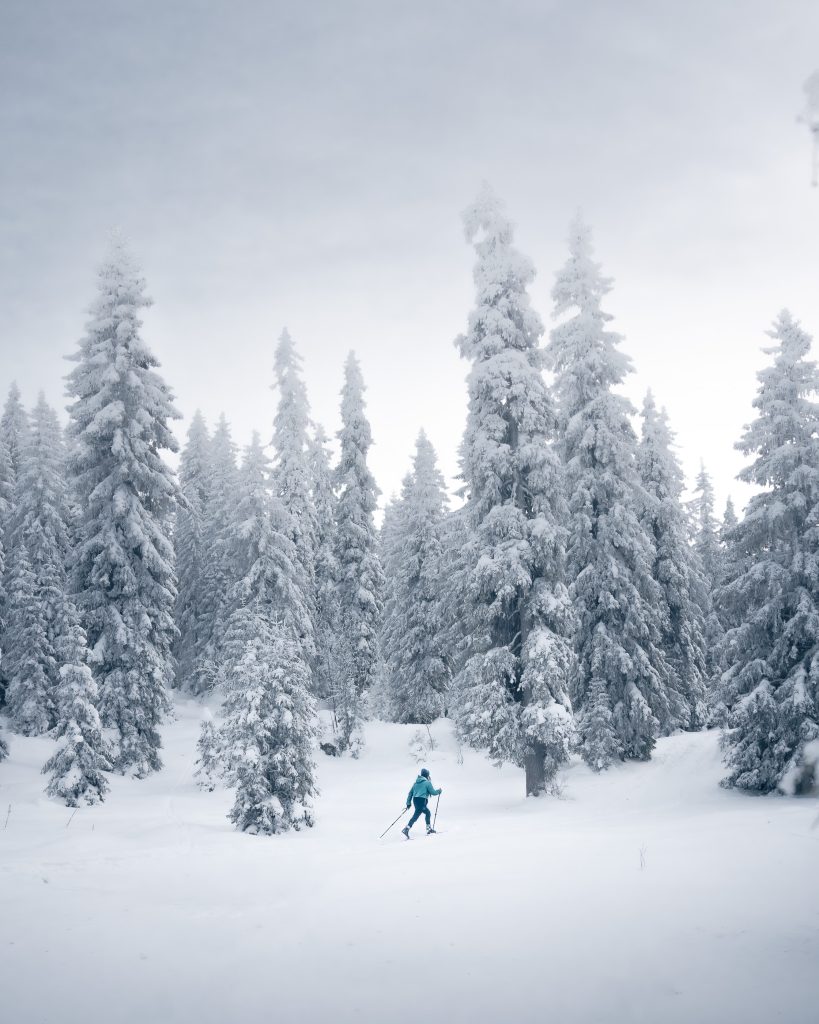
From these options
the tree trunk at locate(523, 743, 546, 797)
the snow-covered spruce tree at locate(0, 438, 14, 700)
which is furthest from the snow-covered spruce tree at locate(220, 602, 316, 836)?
the snow-covered spruce tree at locate(0, 438, 14, 700)

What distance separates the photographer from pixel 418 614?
3516 centimetres

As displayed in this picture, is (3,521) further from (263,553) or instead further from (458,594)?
(458,594)

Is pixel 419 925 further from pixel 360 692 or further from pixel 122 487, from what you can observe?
pixel 360 692

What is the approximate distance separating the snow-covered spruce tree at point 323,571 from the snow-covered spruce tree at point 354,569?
40cm

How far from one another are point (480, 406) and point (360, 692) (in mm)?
18217

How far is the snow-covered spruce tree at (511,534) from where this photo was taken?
17547 millimetres

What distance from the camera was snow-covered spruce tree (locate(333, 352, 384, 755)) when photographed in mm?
30281

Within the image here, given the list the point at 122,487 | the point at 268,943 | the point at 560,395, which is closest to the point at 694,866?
the point at 268,943

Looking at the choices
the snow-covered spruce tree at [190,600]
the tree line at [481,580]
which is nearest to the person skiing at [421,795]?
the tree line at [481,580]

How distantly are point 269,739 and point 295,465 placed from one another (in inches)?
742

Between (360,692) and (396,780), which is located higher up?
(360,692)

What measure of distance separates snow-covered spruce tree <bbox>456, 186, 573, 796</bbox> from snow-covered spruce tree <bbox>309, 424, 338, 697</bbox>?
47.4 ft

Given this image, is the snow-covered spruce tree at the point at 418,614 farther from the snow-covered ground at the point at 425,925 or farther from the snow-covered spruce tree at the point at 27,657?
Answer: the snow-covered ground at the point at 425,925

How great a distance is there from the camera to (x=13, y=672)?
2872 centimetres
